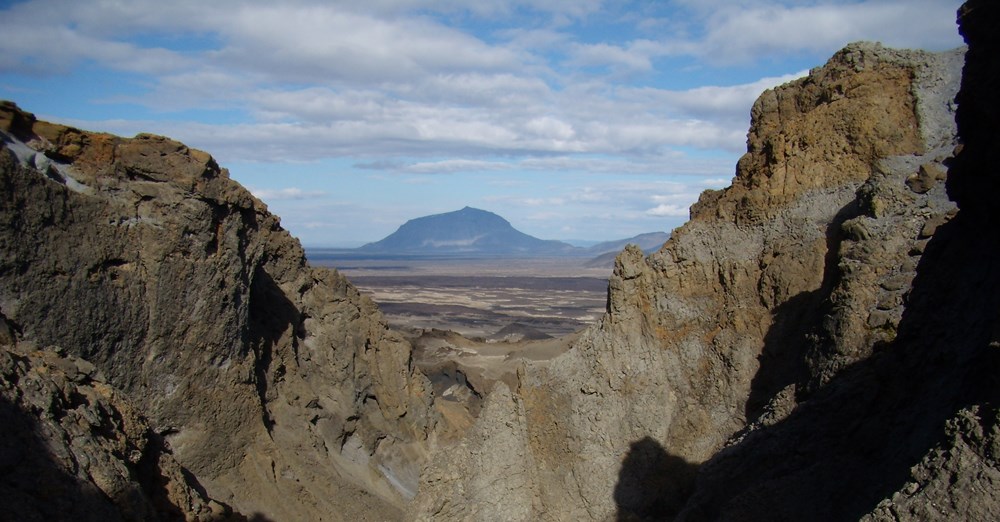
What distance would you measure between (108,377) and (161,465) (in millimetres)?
5295

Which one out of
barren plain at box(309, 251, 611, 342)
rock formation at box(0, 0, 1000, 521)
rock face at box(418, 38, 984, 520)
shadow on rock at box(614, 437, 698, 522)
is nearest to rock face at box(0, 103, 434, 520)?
rock formation at box(0, 0, 1000, 521)

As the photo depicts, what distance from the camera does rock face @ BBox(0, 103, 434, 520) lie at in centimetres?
1321

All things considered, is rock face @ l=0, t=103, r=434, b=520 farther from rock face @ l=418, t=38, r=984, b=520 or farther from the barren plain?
the barren plain

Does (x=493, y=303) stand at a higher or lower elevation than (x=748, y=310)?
lower

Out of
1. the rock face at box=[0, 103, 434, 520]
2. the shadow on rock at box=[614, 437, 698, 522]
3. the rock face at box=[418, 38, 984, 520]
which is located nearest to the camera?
the rock face at box=[418, 38, 984, 520]

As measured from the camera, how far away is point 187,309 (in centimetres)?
1531

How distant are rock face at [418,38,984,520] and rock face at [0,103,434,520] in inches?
207

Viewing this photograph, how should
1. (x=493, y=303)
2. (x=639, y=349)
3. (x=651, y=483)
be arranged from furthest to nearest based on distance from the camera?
(x=493, y=303)
(x=639, y=349)
(x=651, y=483)

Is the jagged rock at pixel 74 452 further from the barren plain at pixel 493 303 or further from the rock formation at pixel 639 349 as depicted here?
the barren plain at pixel 493 303

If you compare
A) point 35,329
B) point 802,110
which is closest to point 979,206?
point 802,110

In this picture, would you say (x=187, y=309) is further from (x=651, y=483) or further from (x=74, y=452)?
(x=651, y=483)

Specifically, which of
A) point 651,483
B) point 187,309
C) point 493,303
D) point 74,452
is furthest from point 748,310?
point 493,303

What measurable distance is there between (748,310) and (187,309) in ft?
35.3

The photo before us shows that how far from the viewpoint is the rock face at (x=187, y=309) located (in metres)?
13.2
